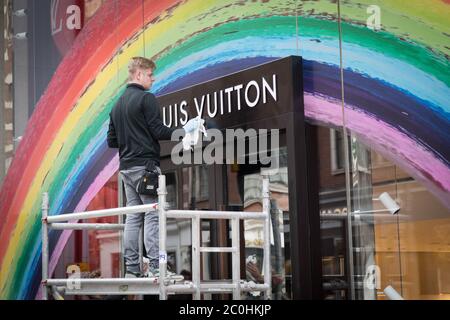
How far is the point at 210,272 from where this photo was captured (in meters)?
7.21

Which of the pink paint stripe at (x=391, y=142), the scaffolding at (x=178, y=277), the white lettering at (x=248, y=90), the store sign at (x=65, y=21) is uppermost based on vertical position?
the store sign at (x=65, y=21)

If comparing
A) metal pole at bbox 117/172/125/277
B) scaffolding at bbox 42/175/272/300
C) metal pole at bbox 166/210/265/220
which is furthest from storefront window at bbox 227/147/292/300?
metal pole at bbox 117/172/125/277

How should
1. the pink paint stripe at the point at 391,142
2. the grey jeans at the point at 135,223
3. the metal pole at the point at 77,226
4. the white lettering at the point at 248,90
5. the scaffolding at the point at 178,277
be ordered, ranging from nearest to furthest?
the pink paint stripe at the point at 391,142 < the scaffolding at the point at 178,277 < the grey jeans at the point at 135,223 < the white lettering at the point at 248,90 < the metal pole at the point at 77,226

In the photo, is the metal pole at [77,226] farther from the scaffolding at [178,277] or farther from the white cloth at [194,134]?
the white cloth at [194,134]

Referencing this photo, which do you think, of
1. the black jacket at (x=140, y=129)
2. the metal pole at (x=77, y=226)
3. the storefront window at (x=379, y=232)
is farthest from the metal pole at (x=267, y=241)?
the metal pole at (x=77, y=226)

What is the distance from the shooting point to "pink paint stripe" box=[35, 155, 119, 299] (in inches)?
333

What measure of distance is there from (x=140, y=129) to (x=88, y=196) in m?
2.74

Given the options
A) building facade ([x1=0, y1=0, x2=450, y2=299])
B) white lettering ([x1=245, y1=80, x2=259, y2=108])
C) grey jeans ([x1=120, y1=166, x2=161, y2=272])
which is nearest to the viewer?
building facade ([x1=0, y1=0, x2=450, y2=299])

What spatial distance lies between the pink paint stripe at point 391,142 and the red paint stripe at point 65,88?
89.6 inches

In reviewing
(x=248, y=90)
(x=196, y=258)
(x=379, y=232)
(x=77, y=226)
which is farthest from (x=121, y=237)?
(x=379, y=232)

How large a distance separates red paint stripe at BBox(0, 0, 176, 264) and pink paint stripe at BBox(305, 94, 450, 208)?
228 centimetres

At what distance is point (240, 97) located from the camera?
6.83 metres

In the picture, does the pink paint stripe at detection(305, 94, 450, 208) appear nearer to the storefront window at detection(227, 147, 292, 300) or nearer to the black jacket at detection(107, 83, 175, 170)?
the storefront window at detection(227, 147, 292, 300)

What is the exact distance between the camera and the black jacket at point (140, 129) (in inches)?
243
